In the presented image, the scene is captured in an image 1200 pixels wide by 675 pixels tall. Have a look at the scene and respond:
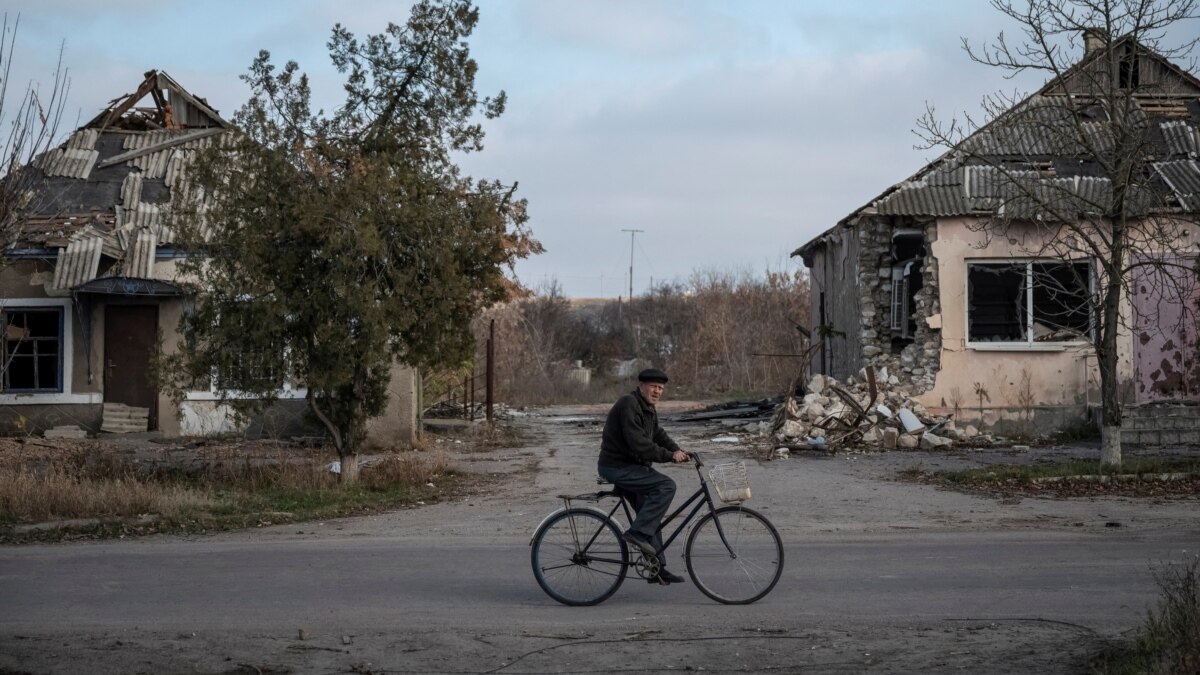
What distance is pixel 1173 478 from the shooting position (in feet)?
49.4

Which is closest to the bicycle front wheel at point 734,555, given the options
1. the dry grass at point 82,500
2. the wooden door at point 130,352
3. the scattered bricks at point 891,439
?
the dry grass at point 82,500

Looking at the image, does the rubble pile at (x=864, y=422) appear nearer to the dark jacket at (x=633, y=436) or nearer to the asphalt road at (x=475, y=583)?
the asphalt road at (x=475, y=583)

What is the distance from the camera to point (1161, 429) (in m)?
17.8

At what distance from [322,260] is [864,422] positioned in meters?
9.82

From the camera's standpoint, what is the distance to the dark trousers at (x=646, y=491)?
332 inches

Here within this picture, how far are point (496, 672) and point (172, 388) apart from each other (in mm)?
9524

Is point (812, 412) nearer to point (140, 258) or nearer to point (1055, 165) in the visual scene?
point (1055, 165)

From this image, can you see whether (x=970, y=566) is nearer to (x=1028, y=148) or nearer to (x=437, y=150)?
(x=437, y=150)

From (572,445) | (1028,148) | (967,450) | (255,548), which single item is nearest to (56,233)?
(572,445)

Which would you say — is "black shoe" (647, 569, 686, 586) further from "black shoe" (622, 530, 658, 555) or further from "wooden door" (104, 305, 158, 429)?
"wooden door" (104, 305, 158, 429)

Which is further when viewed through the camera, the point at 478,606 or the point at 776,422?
the point at 776,422

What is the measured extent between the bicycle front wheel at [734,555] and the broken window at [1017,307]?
14.1 m

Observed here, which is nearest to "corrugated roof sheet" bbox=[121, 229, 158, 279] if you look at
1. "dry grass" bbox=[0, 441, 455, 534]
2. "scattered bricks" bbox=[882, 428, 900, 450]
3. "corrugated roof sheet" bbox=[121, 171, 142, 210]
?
"corrugated roof sheet" bbox=[121, 171, 142, 210]

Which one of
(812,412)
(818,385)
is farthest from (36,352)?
(818,385)
